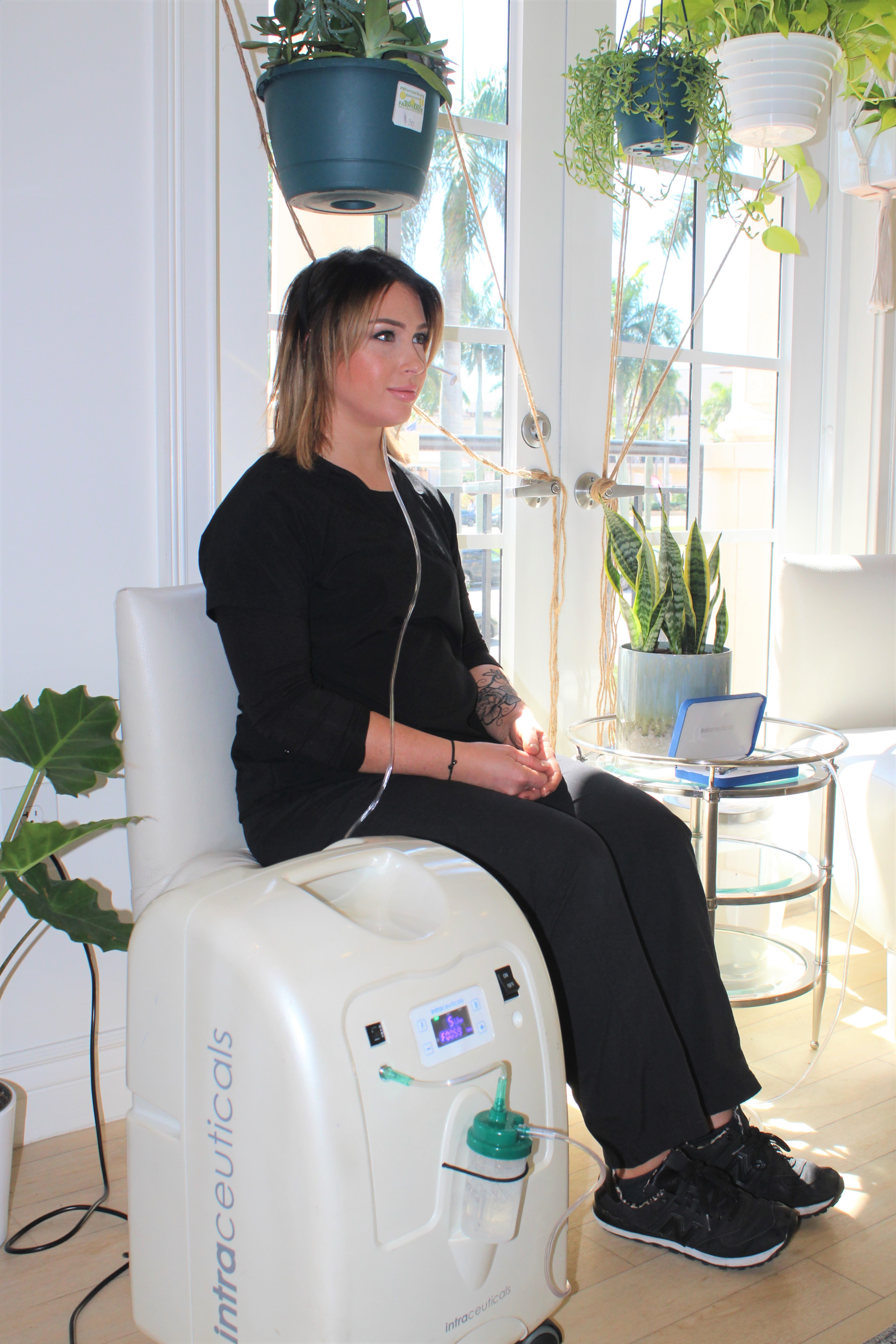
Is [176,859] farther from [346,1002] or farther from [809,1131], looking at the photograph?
[809,1131]

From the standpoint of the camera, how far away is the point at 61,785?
134 centimetres

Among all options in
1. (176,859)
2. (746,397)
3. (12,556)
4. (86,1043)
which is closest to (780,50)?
(746,397)

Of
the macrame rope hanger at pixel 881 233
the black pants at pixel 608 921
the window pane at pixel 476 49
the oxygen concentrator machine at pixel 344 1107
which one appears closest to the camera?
the oxygen concentrator machine at pixel 344 1107

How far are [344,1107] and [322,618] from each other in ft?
2.20

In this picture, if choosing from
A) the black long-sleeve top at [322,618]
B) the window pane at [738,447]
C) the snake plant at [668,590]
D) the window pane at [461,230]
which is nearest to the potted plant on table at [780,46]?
the window pane at [461,230]

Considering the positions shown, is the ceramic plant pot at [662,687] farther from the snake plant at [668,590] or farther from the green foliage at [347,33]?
the green foliage at [347,33]

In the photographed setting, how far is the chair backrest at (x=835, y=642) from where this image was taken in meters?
2.29

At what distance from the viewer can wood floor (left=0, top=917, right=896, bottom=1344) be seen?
1.23 metres

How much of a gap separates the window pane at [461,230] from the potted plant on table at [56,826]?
1.07 m

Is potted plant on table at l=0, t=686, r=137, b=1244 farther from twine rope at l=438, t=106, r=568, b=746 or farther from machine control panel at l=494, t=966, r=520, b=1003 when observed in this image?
twine rope at l=438, t=106, r=568, b=746

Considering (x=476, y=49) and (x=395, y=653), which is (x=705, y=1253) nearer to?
(x=395, y=653)

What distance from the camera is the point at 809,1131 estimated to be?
1.64m

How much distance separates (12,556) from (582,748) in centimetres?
95

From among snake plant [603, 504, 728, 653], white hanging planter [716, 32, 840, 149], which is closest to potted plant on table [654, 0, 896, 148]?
white hanging planter [716, 32, 840, 149]
